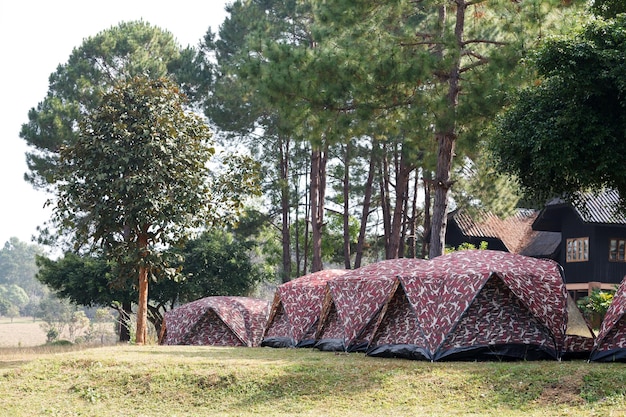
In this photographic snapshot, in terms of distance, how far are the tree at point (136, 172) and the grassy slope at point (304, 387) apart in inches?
202

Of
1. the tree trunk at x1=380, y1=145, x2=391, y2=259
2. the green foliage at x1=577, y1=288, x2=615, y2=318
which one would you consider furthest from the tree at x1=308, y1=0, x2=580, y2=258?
the tree trunk at x1=380, y1=145, x2=391, y2=259

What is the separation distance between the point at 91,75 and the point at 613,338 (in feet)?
101

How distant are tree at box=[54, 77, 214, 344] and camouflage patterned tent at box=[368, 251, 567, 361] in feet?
22.5

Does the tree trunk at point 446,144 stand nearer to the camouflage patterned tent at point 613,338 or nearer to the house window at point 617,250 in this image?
the camouflage patterned tent at point 613,338

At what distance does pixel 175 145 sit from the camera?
20188mm

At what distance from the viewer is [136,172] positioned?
19562 millimetres

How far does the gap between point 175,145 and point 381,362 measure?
850 cm

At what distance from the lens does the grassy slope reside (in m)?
11.2

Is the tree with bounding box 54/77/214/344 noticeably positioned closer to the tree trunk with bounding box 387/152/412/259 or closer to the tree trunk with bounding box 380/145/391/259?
the tree trunk with bounding box 387/152/412/259

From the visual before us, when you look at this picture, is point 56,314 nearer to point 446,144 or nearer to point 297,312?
point 297,312

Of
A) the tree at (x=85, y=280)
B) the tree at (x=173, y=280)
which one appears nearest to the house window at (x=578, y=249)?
the tree at (x=173, y=280)

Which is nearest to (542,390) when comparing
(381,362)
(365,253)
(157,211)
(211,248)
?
(381,362)

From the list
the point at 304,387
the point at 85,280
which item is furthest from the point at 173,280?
the point at 304,387

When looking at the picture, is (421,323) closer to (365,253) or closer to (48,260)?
(48,260)
